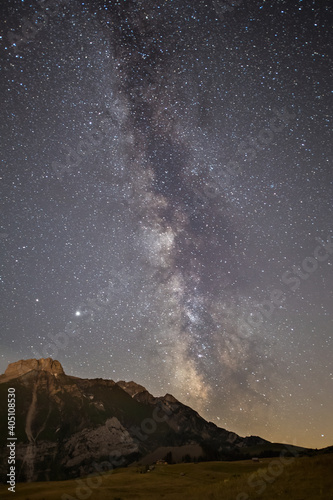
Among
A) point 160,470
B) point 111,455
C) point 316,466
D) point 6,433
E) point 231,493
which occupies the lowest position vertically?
point 111,455

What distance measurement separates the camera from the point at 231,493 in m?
17.1

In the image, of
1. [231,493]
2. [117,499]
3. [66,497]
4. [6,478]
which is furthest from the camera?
[6,478]

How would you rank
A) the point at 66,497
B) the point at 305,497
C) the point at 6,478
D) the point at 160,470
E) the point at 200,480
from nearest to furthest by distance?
the point at 305,497, the point at 66,497, the point at 200,480, the point at 160,470, the point at 6,478

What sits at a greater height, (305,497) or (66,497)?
(305,497)

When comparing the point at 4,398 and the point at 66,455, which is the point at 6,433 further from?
the point at 66,455

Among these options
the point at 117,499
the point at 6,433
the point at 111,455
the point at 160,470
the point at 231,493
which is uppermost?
the point at 231,493

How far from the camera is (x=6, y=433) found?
174000mm

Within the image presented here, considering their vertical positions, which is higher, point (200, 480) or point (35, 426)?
point (200, 480)

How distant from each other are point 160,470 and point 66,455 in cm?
17312

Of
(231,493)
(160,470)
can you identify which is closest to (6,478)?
(160,470)

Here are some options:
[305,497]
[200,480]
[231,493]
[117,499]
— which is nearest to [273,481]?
[231,493]

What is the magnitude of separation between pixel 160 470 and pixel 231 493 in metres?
34.7

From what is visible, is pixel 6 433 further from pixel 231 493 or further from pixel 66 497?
pixel 231 493

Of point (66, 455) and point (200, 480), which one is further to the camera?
point (66, 455)
